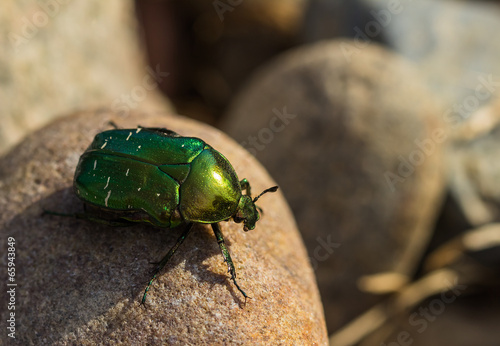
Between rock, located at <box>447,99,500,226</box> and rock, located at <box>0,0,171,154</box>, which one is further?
rock, located at <box>447,99,500,226</box>

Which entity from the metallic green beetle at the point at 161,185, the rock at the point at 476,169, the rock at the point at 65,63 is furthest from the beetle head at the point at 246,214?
the rock at the point at 476,169

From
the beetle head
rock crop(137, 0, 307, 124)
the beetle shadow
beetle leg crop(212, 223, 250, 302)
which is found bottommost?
rock crop(137, 0, 307, 124)

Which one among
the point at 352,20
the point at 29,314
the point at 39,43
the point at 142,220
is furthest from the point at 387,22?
the point at 29,314

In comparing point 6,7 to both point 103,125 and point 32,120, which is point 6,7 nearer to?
point 32,120

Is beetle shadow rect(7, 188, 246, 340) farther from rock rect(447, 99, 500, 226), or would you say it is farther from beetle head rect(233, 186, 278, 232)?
rock rect(447, 99, 500, 226)

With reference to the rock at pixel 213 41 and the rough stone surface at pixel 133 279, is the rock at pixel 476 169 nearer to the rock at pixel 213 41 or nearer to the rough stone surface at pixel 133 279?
the rough stone surface at pixel 133 279

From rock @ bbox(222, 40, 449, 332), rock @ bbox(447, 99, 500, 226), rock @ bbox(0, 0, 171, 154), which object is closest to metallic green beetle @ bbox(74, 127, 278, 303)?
rock @ bbox(0, 0, 171, 154)
